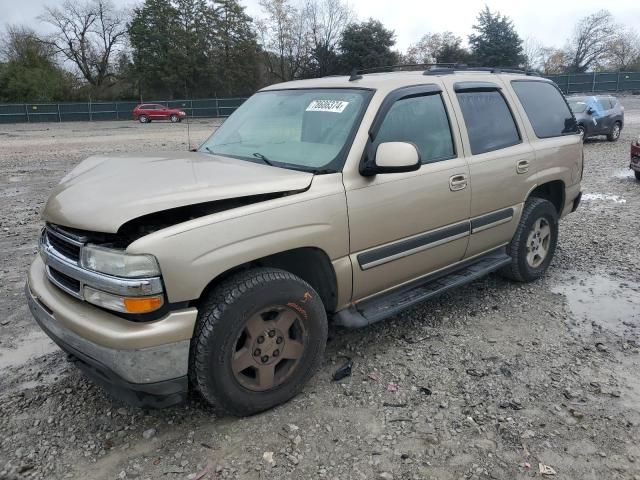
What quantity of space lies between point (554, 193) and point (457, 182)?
185 cm

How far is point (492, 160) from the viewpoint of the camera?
422cm

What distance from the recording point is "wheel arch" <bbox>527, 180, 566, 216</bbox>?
507 centimetres

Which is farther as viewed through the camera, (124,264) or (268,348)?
(268,348)

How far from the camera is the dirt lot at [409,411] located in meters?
2.69

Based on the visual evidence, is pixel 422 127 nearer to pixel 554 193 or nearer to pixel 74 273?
pixel 554 193

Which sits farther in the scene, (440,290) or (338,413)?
(440,290)

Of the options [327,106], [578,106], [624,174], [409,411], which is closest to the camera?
[409,411]

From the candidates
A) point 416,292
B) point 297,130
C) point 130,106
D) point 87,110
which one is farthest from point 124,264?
point 87,110

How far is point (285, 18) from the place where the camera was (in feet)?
202

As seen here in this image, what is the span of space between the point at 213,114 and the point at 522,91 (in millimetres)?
45617

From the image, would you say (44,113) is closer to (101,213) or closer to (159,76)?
(159,76)

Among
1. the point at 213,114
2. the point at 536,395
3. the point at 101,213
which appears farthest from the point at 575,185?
the point at 213,114

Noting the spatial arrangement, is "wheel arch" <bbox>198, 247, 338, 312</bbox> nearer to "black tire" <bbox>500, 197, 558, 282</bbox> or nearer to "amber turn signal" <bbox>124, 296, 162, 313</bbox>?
"amber turn signal" <bbox>124, 296, 162, 313</bbox>

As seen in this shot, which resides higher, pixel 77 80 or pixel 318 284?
pixel 77 80
